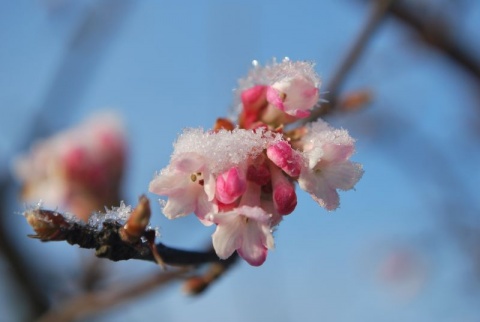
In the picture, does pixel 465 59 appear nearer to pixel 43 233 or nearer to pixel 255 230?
pixel 255 230

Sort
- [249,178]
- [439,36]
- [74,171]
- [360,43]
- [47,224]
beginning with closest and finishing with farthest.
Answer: [47,224], [249,178], [360,43], [74,171], [439,36]

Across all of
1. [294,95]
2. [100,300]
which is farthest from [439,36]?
[294,95]

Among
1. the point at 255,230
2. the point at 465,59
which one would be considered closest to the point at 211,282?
the point at 255,230

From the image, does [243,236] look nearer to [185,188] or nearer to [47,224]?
[185,188]

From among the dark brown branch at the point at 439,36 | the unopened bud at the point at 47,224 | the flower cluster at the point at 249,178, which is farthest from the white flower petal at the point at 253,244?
the dark brown branch at the point at 439,36

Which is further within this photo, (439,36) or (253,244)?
(439,36)

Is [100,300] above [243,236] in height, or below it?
below

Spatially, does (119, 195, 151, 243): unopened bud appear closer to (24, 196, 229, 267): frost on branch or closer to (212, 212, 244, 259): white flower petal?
(24, 196, 229, 267): frost on branch
